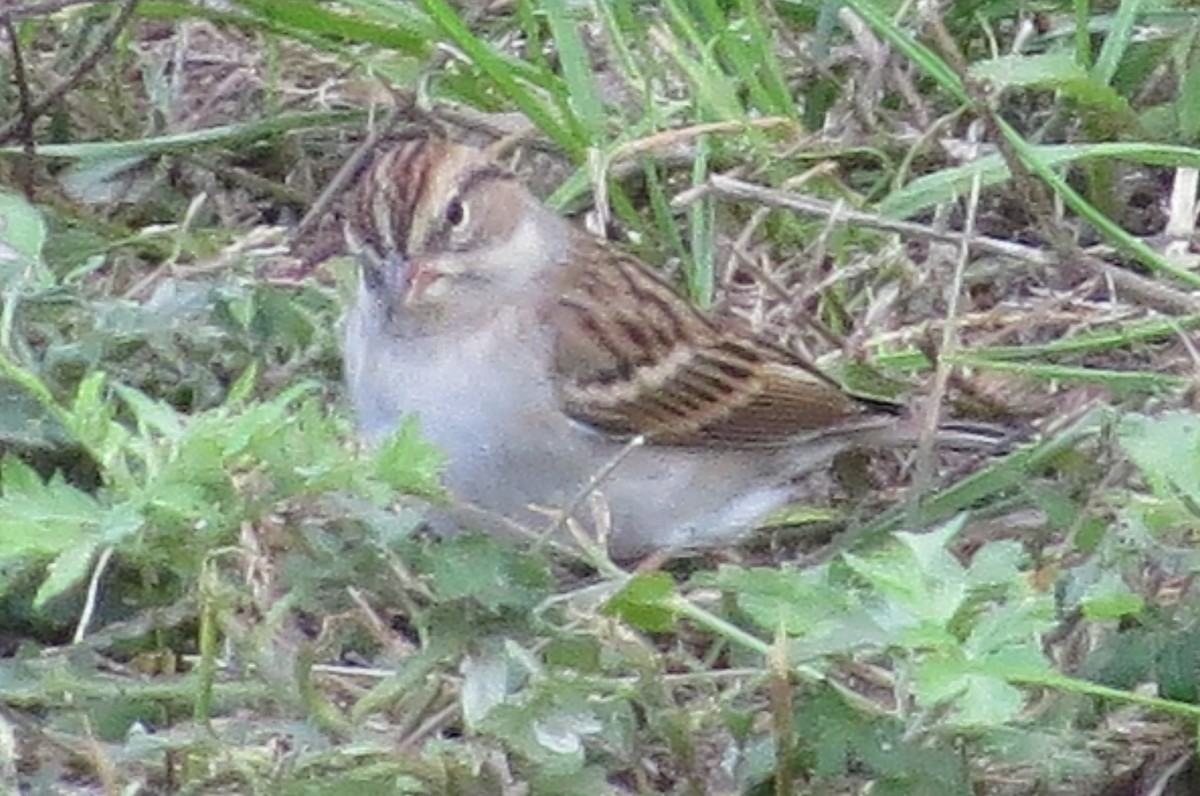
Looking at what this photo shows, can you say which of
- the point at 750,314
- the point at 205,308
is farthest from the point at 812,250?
the point at 205,308

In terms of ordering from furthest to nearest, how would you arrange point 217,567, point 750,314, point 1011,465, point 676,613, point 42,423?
point 750,314 → point 1011,465 → point 42,423 → point 217,567 → point 676,613

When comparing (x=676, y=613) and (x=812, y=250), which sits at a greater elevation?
(x=676, y=613)

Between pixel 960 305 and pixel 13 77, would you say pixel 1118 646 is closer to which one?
pixel 960 305

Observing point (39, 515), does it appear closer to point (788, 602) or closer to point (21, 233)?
point (788, 602)

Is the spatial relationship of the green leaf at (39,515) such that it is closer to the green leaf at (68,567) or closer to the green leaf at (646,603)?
the green leaf at (68,567)

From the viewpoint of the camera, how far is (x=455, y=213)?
10.3ft

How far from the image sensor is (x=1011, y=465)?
2.94 m

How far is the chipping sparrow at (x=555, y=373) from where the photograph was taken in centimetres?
303

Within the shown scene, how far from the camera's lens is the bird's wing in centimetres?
326

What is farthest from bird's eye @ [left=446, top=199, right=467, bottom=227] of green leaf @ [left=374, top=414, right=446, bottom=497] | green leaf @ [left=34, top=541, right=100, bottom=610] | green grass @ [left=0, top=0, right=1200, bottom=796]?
green leaf @ [left=34, top=541, right=100, bottom=610]

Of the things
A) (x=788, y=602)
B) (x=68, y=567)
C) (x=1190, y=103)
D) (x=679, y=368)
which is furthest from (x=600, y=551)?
(x=1190, y=103)

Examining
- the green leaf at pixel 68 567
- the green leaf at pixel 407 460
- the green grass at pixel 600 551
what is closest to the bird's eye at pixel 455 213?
the green grass at pixel 600 551

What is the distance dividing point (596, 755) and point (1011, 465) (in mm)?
823

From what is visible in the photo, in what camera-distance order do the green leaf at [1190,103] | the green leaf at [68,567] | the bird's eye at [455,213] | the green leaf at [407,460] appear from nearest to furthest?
the green leaf at [68,567] < the green leaf at [407,460] < the bird's eye at [455,213] < the green leaf at [1190,103]
